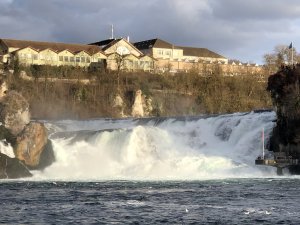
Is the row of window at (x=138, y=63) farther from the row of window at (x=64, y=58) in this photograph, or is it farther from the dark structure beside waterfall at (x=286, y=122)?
the dark structure beside waterfall at (x=286, y=122)

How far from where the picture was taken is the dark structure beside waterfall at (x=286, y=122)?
4931 cm

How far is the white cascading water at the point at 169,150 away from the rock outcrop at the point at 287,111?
6.58 ft

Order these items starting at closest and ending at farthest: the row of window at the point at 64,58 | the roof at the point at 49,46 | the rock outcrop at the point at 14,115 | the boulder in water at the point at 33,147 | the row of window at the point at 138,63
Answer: the boulder in water at the point at 33,147 < the rock outcrop at the point at 14,115 < the row of window at the point at 64,58 < the roof at the point at 49,46 < the row of window at the point at 138,63

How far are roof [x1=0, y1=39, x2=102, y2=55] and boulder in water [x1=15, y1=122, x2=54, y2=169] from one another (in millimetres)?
47943

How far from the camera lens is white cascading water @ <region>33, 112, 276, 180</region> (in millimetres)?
51250

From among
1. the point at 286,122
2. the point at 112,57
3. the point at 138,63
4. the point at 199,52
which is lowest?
the point at 286,122

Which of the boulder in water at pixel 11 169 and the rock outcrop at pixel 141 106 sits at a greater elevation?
the rock outcrop at pixel 141 106

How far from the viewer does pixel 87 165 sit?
54.9 m

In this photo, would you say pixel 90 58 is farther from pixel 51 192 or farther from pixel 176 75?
pixel 51 192

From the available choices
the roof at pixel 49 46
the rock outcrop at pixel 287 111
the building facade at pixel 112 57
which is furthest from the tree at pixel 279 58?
the rock outcrop at pixel 287 111

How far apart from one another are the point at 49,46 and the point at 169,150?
2035 inches

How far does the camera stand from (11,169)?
163ft

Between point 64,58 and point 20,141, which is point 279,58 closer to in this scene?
point 64,58

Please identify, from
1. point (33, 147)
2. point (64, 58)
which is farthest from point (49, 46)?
point (33, 147)
